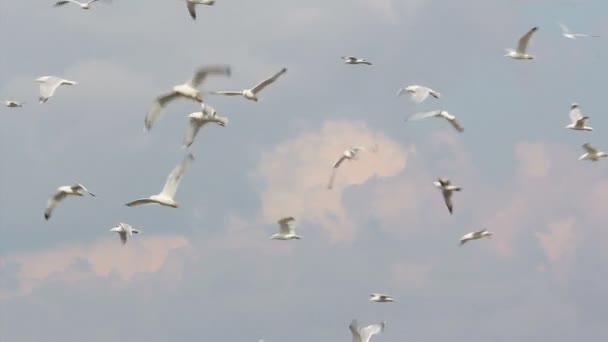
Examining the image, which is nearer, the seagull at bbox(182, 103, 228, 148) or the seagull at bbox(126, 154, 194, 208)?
the seagull at bbox(126, 154, 194, 208)

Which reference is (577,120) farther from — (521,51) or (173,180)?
(173,180)

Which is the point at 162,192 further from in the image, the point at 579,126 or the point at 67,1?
the point at 579,126

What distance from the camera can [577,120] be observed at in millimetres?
74625

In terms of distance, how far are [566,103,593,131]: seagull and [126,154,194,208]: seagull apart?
787 inches

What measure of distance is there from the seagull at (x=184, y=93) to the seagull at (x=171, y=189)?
→ 5.77ft

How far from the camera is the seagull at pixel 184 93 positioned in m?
60.9

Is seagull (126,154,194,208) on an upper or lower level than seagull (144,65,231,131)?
lower

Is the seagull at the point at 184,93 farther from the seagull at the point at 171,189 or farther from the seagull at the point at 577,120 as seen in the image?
the seagull at the point at 577,120

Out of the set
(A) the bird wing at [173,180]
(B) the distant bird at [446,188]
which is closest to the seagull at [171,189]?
(A) the bird wing at [173,180]

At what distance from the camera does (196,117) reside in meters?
67.9

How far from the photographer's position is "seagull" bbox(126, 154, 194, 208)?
2383 inches

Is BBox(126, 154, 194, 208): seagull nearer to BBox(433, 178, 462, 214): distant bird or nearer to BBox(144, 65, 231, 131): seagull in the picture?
BBox(144, 65, 231, 131): seagull

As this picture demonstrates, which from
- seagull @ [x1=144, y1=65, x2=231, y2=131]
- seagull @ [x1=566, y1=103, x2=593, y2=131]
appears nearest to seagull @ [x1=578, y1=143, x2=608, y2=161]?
seagull @ [x1=566, y1=103, x2=593, y2=131]

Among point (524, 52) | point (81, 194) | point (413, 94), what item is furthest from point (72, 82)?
point (524, 52)
